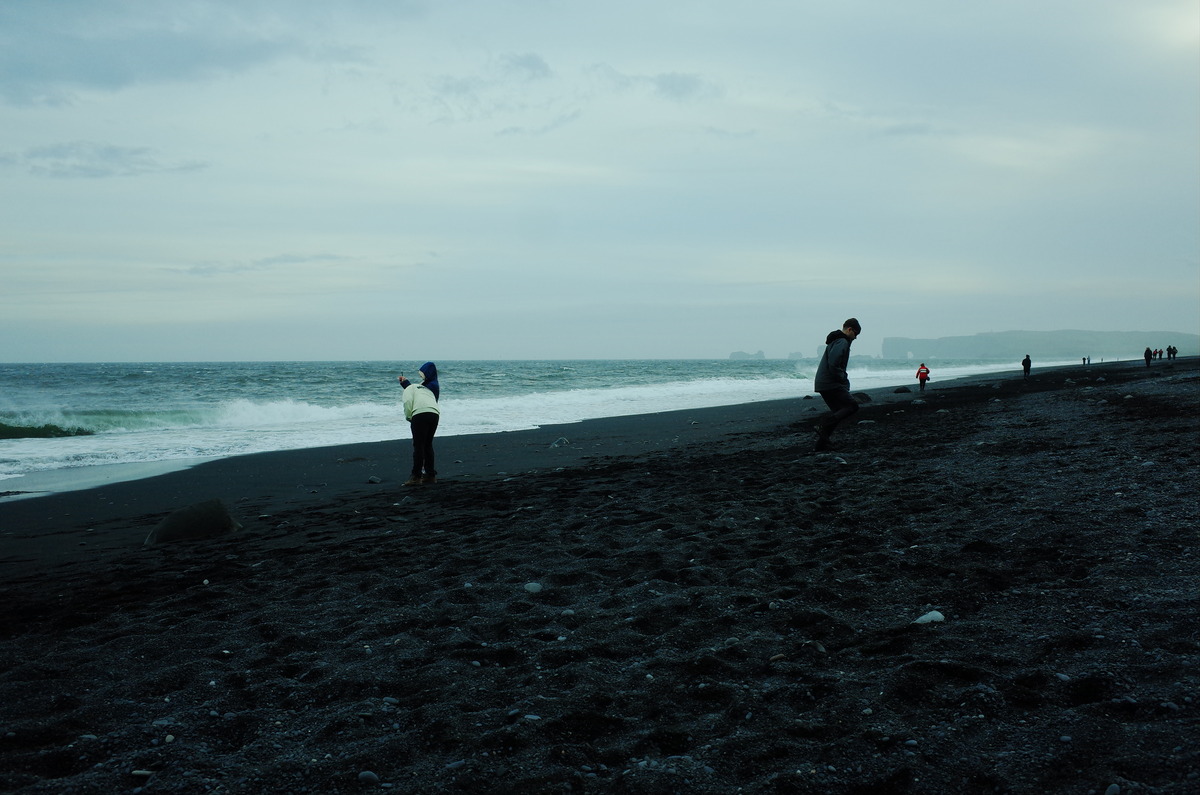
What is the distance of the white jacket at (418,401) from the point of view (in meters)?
11.2

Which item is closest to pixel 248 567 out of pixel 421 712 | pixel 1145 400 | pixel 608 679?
pixel 421 712

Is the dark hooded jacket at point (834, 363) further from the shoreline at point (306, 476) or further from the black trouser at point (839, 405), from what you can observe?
the shoreline at point (306, 476)

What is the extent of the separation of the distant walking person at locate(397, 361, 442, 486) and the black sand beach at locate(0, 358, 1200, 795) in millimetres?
1915

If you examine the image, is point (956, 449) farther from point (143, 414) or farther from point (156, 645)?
point (143, 414)

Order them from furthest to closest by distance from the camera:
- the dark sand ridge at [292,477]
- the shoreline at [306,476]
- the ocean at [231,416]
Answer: the ocean at [231,416], the shoreline at [306,476], the dark sand ridge at [292,477]

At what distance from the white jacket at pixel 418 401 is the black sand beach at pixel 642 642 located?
2.64m

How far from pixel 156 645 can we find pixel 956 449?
1027 cm

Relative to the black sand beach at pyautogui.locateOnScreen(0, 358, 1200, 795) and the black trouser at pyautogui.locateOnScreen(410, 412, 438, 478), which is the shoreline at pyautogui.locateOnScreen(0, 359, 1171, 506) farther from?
the black trouser at pyautogui.locateOnScreen(410, 412, 438, 478)

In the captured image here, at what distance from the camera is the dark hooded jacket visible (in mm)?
11266

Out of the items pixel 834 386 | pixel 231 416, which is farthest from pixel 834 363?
pixel 231 416

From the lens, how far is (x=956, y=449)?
10766 millimetres

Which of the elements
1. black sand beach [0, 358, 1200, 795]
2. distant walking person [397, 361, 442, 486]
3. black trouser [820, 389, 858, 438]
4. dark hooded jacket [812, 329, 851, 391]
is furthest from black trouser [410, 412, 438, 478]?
black trouser [820, 389, 858, 438]

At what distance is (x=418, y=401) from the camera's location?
11320mm

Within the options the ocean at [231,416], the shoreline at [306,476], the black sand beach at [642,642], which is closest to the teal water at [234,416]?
the ocean at [231,416]
